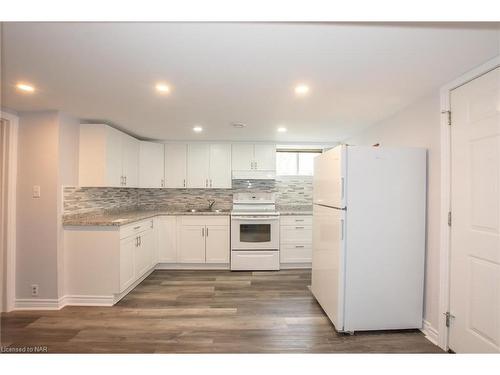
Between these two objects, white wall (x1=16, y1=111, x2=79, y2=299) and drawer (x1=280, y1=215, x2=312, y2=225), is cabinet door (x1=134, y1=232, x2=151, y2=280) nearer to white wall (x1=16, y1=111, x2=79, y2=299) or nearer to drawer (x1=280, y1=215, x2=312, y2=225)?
white wall (x1=16, y1=111, x2=79, y2=299)

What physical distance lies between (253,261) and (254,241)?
1.05 ft

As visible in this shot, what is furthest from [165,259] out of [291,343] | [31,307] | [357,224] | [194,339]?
[357,224]

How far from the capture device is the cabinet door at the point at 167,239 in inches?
158

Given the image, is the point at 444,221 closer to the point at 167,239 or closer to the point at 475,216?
the point at 475,216


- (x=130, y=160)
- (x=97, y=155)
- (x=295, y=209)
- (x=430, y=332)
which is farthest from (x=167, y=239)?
(x=430, y=332)

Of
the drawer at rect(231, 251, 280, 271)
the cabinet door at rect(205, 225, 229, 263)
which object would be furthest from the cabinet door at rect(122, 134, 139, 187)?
the drawer at rect(231, 251, 280, 271)

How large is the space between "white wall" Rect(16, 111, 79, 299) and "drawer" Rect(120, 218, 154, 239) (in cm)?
65

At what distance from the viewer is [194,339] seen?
211 cm

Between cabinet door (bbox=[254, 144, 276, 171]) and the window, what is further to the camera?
the window

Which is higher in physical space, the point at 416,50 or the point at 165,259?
the point at 416,50

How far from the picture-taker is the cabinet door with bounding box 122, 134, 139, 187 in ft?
11.9

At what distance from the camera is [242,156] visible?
4.32 metres
